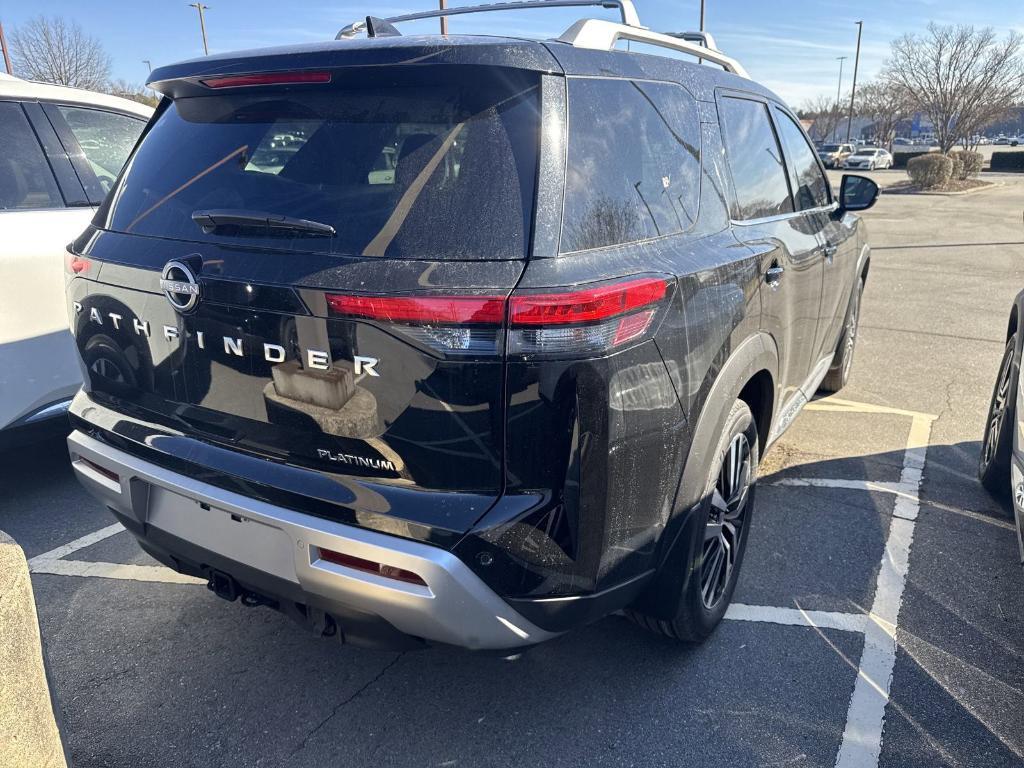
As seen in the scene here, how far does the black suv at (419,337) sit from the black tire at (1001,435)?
1.70 meters

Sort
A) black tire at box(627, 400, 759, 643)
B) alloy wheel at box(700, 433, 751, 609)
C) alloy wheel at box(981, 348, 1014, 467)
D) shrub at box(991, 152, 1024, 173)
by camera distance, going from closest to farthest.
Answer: black tire at box(627, 400, 759, 643)
alloy wheel at box(700, 433, 751, 609)
alloy wheel at box(981, 348, 1014, 467)
shrub at box(991, 152, 1024, 173)

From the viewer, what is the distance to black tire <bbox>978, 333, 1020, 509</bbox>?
11.2 feet

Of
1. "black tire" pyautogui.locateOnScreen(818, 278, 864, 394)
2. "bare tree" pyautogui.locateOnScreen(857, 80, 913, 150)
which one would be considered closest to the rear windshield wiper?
"black tire" pyautogui.locateOnScreen(818, 278, 864, 394)

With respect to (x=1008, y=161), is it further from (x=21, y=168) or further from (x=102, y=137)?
(x=21, y=168)

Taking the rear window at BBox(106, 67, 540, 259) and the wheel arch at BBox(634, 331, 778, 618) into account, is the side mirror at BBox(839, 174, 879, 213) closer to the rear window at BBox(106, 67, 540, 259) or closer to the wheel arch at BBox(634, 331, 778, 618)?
the wheel arch at BBox(634, 331, 778, 618)

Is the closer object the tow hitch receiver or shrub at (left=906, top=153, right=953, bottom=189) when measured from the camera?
the tow hitch receiver

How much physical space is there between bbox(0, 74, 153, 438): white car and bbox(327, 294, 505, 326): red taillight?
2390 millimetres

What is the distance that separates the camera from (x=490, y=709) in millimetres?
2475

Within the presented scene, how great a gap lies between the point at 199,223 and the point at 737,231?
171 centimetres

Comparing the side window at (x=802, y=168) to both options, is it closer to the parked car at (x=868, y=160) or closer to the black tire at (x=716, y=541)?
the black tire at (x=716, y=541)

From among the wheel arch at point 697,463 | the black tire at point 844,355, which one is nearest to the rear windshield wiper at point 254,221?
the wheel arch at point 697,463

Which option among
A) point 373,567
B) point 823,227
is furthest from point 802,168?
point 373,567

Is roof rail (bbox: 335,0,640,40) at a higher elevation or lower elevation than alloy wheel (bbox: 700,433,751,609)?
higher

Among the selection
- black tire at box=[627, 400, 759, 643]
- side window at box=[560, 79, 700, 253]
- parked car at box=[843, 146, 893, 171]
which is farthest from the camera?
parked car at box=[843, 146, 893, 171]
